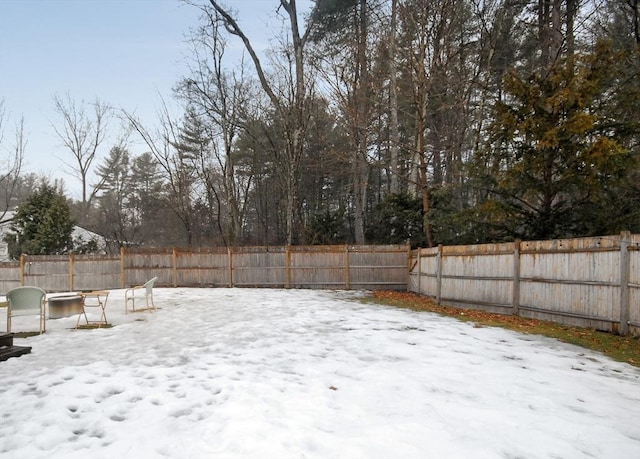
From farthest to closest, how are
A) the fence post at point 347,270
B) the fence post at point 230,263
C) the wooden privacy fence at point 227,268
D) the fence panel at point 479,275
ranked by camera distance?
the fence post at point 230,263 < the fence post at point 347,270 < the wooden privacy fence at point 227,268 < the fence panel at point 479,275

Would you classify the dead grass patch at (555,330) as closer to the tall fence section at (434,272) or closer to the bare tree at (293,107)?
the tall fence section at (434,272)

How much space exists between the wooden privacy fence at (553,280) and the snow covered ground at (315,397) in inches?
49.0

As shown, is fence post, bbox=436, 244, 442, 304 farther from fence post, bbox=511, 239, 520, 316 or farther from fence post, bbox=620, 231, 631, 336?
fence post, bbox=620, 231, 631, 336

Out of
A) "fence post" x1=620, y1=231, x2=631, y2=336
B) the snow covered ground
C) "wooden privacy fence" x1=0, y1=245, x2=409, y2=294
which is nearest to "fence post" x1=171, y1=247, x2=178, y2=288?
"wooden privacy fence" x1=0, y1=245, x2=409, y2=294

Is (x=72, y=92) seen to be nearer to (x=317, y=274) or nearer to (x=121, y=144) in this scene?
(x=121, y=144)

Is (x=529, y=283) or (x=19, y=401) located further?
(x=529, y=283)

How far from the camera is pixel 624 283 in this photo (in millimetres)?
5793

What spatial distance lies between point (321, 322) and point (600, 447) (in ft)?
17.2

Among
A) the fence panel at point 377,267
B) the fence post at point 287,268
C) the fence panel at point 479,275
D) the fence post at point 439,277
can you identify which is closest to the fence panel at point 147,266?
the fence post at point 287,268

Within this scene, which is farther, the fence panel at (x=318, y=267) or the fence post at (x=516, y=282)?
the fence panel at (x=318, y=267)

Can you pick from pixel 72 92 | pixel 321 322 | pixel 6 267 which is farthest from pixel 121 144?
pixel 321 322

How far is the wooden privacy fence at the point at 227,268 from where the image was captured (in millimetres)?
14078

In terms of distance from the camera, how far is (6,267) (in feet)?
52.6

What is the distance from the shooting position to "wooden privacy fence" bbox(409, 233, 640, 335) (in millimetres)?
5852
